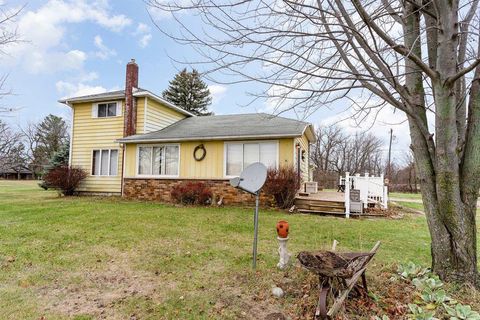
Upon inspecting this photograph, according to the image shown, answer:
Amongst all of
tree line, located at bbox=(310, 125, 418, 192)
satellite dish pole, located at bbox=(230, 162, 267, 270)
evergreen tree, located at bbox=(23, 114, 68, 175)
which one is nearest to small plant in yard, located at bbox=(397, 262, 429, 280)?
satellite dish pole, located at bbox=(230, 162, 267, 270)

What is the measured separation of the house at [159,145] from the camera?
36.3 ft

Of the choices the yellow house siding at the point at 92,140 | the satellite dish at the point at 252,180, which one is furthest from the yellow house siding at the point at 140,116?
the satellite dish at the point at 252,180

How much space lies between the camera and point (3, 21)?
567cm

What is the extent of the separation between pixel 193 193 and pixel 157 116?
5893 millimetres

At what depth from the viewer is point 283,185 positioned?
9945mm

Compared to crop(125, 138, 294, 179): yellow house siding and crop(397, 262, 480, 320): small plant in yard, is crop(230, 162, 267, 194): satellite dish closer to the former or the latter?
crop(397, 262, 480, 320): small plant in yard

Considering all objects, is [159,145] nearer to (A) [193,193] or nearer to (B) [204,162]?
(B) [204,162]

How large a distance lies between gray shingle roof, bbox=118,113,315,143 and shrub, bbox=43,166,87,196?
3245mm

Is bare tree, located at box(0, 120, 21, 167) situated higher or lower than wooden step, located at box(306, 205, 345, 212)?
higher

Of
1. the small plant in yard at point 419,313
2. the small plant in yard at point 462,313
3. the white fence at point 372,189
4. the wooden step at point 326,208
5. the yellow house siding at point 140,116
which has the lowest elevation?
the small plant in yard at point 419,313

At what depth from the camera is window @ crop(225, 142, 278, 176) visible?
1086 centimetres

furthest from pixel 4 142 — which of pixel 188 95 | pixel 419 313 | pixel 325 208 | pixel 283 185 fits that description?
pixel 419 313

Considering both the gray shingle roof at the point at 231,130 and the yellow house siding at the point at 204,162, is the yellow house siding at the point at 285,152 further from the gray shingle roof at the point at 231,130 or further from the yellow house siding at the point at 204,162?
the gray shingle roof at the point at 231,130

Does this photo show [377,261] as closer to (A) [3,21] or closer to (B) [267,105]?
(B) [267,105]
